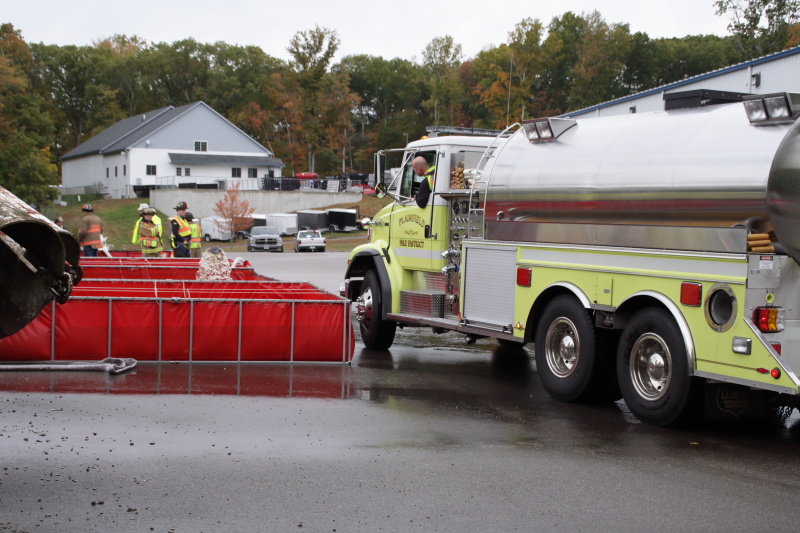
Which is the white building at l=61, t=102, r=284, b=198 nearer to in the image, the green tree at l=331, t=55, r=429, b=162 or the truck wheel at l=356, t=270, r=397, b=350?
the green tree at l=331, t=55, r=429, b=162

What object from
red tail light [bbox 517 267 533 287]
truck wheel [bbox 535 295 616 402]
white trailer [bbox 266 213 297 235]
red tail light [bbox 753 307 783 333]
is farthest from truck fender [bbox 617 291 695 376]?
white trailer [bbox 266 213 297 235]

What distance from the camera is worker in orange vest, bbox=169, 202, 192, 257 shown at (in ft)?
67.7

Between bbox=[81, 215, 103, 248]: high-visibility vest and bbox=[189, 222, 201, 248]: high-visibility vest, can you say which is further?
bbox=[189, 222, 201, 248]: high-visibility vest

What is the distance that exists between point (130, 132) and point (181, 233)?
217 feet

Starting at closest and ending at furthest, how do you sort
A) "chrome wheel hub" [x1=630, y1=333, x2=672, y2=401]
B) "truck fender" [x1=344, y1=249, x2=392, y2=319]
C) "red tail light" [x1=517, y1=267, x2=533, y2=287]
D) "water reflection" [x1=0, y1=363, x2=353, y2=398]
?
"chrome wheel hub" [x1=630, y1=333, x2=672, y2=401], "water reflection" [x1=0, y1=363, x2=353, y2=398], "red tail light" [x1=517, y1=267, x2=533, y2=287], "truck fender" [x1=344, y1=249, x2=392, y2=319]

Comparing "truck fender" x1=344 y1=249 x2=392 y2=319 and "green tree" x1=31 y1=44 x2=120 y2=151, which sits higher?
"green tree" x1=31 y1=44 x2=120 y2=151

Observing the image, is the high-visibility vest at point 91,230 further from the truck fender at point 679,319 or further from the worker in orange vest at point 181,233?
the truck fender at point 679,319

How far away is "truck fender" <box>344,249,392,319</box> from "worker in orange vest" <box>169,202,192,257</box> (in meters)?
7.15

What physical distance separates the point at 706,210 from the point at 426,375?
4.61 metres

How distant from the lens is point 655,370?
8.52 meters

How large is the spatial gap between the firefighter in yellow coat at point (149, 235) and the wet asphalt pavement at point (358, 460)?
10.1 metres

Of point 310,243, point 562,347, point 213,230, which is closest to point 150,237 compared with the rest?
point 562,347

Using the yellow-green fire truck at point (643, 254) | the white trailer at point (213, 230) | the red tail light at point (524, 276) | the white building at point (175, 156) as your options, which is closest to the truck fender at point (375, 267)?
the yellow-green fire truck at point (643, 254)

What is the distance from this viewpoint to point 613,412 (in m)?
9.34
